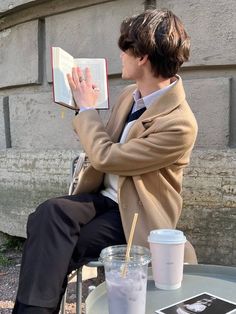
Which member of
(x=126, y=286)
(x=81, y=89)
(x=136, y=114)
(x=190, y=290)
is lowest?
(x=190, y=290)

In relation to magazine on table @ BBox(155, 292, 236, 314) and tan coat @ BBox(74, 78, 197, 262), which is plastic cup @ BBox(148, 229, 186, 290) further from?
tan coat @ BBox(74, 78, 197, 262)

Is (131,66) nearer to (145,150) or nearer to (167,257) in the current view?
(145,150)

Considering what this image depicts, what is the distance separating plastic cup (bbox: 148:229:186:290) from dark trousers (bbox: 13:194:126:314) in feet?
1.58

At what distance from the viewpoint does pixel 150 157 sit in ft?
6.99

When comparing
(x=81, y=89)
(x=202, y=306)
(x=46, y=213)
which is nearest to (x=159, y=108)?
(x=81, y=89)

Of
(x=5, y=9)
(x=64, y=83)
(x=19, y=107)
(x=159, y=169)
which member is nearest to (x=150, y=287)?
(x=159, y=169)

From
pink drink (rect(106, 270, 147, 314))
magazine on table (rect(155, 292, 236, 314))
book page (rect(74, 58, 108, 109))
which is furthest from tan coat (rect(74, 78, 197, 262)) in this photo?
pink drink (rect(106, 270, 147, 314))

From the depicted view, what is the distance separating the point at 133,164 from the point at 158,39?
0.57 metres

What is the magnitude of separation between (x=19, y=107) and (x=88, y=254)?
2160mm

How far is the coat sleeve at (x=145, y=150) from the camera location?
6.97 feet

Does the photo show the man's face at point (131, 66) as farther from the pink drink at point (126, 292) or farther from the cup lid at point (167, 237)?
the pink drink at point (126, 292)

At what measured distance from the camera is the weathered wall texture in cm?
298

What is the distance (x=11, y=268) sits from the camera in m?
3.77

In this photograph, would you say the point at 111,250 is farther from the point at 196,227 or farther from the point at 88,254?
the point at 196,227
